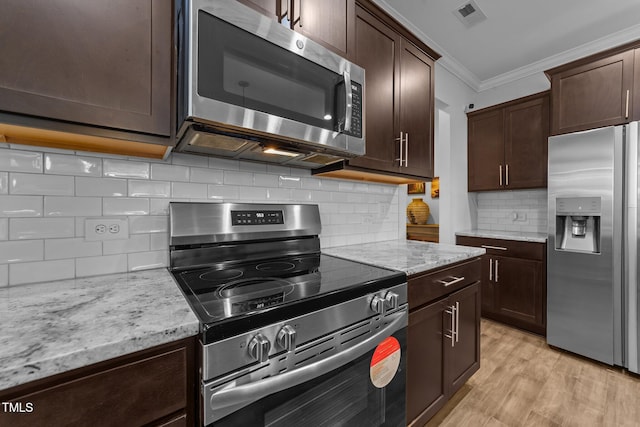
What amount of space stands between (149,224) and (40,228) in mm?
Result: 323

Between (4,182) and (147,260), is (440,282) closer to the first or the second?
(147,260)

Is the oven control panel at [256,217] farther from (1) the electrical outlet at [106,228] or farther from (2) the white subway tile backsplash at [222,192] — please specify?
(1) the electrical outlet at [106,228]

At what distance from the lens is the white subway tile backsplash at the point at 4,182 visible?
2.94 feet

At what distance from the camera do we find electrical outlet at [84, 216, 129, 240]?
1.03 meters

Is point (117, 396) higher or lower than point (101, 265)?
lower

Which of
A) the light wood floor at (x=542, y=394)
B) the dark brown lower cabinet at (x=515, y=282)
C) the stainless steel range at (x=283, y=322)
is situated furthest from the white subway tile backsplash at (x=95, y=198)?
the dark brown lower cabinet at (x=515, y=282)

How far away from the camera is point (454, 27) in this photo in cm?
248

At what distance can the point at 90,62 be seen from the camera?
2.58 ft

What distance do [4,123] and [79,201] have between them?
0.37 metres

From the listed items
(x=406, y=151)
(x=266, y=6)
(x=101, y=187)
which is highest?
(x=266, y=6)

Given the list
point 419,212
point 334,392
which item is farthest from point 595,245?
point 334,392

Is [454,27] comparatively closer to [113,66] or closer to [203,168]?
[203,168]

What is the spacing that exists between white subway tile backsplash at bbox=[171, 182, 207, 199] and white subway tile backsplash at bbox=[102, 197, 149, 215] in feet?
0.40

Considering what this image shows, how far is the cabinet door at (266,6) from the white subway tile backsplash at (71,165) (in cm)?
84
